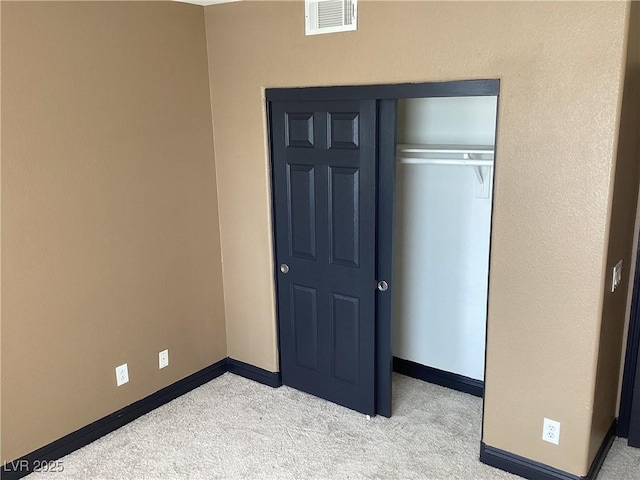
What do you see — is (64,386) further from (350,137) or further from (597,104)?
(597,104)

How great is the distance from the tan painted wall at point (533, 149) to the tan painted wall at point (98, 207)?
0.69 meters

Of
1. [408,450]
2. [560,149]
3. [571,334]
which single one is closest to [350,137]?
[560,149]

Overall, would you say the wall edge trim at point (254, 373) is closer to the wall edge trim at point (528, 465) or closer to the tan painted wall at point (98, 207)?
the tan painted wall at point (98, 207)

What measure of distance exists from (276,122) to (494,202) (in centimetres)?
131

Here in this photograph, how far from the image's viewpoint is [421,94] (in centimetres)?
260

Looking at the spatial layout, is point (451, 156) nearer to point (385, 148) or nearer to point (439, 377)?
point (385, 148)

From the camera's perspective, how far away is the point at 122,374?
3.12m

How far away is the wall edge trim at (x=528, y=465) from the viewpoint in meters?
2.56

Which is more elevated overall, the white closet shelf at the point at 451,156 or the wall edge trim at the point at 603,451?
the white closet shelf at the point at 451,156

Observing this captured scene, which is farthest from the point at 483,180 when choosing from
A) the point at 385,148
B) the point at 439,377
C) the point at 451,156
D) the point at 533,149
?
the point at 439,377

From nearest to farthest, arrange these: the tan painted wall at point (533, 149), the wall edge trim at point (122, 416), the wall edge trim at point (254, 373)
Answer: the tan painted wall at point (533, 149), the wall edge trim at point (122, 416), the wall edge trim at point (254, 373)

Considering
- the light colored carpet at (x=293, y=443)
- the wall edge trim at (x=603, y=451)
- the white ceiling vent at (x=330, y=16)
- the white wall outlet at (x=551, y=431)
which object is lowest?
the light colored carpet at (x=293, y=443)

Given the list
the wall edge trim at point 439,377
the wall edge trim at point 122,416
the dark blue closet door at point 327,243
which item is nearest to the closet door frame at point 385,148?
the dark blue closet door at point 327,243

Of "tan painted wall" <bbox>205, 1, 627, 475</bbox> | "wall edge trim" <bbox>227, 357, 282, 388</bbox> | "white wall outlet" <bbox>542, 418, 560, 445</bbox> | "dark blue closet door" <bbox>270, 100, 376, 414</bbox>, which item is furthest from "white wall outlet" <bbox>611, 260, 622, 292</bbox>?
"wall edge trim" <bbox>227, 357, 282, 388</bbox>
